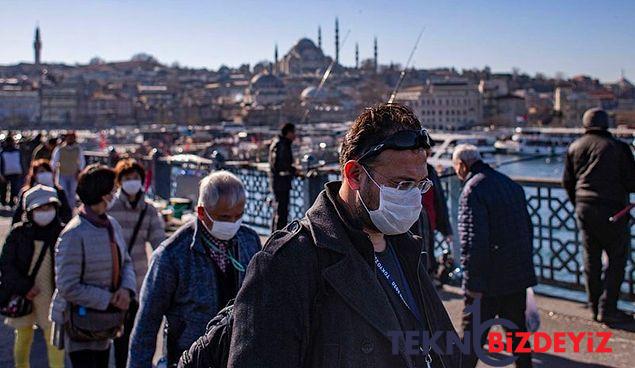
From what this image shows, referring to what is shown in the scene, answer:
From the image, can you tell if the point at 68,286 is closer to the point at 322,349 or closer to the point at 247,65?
the point at 322,349

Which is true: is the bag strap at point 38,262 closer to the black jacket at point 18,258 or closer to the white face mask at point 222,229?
the black jacket at point 18,258

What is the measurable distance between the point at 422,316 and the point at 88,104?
11595 centimetres

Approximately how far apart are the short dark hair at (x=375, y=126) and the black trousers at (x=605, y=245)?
2885mm

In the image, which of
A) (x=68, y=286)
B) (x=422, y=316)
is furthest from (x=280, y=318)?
(x=68, y=286)

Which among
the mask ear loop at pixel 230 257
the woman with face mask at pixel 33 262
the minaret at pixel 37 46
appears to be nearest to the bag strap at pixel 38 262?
the woman with face mask at pixel 33 262

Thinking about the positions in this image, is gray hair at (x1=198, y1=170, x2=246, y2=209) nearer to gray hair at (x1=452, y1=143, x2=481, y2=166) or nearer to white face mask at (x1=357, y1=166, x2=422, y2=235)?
white face mask at (x1=357, y1=166, x2=422, y2=235)

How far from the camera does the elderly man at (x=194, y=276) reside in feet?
7.66

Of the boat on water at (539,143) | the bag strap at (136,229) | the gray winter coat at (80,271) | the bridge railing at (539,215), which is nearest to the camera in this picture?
the gray winter coat at (80,271)

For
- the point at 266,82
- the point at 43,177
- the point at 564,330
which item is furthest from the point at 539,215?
the point at 266,82

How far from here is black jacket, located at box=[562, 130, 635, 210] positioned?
4059 millimetres

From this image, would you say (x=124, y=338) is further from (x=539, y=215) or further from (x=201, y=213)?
(x=539, y=215)

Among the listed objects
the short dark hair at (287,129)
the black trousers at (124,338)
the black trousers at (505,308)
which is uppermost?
the short dark hair at (287,129)

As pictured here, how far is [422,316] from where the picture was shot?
5.08 feet

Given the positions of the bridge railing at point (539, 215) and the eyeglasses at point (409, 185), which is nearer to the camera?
the eyeglasses at point (409, 185)
